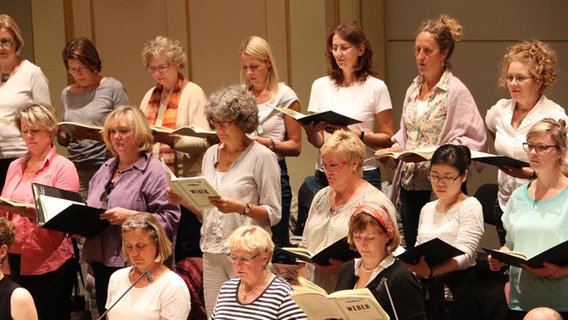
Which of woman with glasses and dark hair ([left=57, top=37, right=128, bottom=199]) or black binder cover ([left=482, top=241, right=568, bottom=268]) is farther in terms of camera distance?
woman with glasses and dark hair ([left=57, top=37, right=128, bottom=199])

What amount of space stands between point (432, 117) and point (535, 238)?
3.08ft

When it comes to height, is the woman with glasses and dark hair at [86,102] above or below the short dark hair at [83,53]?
below

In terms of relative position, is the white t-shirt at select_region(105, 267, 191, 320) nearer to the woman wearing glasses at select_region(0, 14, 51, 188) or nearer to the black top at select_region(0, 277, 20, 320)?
the black top at select_region(0, 277, 20, 320)

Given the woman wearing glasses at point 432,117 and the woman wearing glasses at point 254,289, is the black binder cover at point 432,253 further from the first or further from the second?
the woman wearing glasses at point 432,117

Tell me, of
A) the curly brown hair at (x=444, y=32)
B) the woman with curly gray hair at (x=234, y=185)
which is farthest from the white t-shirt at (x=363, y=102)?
the woman with curly gray hair at (x=234, y=185)

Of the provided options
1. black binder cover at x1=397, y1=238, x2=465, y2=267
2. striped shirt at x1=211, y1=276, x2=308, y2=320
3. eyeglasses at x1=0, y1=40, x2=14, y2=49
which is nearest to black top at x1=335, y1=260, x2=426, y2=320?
black binder cover at x1=397, y1=238, x2=465, y2=267

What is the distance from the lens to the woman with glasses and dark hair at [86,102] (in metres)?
Result: 5.75

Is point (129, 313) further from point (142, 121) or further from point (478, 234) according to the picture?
point (478, 234)

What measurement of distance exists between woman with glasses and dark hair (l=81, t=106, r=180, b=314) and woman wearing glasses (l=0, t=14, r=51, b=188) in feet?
2.89

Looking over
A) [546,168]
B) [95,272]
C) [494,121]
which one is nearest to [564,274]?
[546,168]

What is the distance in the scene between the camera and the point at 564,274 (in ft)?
13.6

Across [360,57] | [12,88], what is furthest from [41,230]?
[360,57]

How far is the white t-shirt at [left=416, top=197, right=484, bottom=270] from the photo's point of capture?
4.45 metres

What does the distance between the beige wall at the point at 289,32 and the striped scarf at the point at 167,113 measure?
65.5 inches
